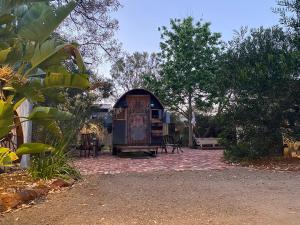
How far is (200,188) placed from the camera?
7.09 meters

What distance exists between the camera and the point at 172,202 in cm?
573

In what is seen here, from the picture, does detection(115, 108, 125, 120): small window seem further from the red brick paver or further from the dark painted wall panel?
the red brick paver

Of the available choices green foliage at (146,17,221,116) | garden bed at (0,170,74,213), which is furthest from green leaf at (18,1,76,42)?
green foliage at (146,17,221,116)

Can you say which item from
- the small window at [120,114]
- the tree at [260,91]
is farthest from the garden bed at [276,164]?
the small window at [120,114]

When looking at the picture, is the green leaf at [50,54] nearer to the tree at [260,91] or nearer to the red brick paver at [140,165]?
the red brick paver at [140,165]

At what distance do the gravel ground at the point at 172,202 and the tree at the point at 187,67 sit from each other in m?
14.2

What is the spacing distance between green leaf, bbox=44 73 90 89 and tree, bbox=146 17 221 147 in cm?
1661

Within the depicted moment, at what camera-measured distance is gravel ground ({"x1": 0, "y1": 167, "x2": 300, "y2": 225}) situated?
15.4ft

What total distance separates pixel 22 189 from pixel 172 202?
8.25 ft

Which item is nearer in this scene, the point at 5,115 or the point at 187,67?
the point at 5,115

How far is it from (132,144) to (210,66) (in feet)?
31.8

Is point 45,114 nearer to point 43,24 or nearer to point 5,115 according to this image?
point 5,115

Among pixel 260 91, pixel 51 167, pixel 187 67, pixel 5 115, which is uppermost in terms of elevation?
pixel 187 67

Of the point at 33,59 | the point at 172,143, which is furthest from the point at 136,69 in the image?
the point at 33,59
